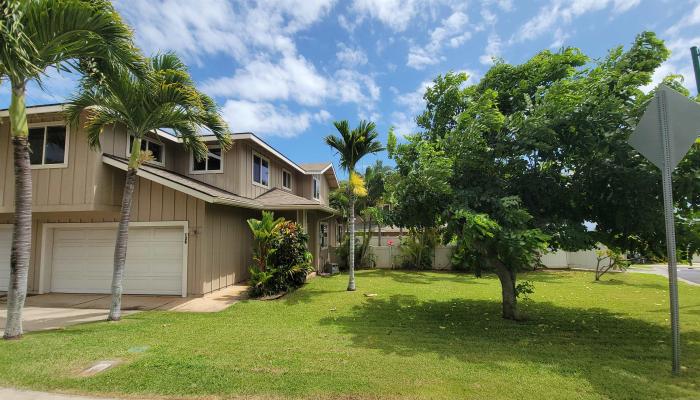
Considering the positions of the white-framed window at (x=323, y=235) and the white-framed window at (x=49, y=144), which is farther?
the white-framed window at (x=323, y=235)

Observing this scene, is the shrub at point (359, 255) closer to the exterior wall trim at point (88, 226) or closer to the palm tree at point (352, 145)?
the palm tree at point (352, 145)

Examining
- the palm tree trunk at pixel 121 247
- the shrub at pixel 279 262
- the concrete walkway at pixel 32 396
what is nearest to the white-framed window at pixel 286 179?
the shrub at pixel 279 262

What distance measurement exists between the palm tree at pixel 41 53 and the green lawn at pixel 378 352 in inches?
49.7

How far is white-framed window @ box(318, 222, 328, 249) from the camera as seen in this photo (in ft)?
58.7

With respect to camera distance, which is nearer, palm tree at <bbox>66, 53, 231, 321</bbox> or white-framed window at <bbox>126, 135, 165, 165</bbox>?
palm tree at <bbox>66, 53, 231, 321</bbox>

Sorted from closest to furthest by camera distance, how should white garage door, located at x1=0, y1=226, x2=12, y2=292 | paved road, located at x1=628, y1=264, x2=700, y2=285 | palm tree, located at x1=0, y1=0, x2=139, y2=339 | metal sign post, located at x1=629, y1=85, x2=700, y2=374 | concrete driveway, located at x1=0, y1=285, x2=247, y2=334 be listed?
metal sign post, located at x1=629, y1=85, x2=700, y2=374
palm tree, located at x1=0, y1=0, x2=139, y2=339
concrete driveway, located at x1=0, y1=285, x2=247, y2=334
white garage door, located at x1=0, y1=226, x2=12, y2=292
paved road, located at x1=628, y1=264, x2=700, y2=285

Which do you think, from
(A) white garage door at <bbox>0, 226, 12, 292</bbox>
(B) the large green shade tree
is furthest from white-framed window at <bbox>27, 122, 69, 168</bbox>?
(B) the large green shade tree

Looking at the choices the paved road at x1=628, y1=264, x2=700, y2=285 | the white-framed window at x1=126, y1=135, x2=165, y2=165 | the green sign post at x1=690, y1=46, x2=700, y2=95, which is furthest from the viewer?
the paved road at x1=628, y1=264, x2=700, y2=285

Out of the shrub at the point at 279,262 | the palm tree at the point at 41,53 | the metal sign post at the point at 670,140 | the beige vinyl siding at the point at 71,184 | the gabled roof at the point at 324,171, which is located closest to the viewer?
the metal sign post at the point at 670,140

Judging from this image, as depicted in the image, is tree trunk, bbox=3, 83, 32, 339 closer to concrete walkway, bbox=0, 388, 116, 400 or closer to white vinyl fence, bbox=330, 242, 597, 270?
concrete walkway, bbox=0, 388, 116, 400

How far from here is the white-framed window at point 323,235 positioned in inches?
705

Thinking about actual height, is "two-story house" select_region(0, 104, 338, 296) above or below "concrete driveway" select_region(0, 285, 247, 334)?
above

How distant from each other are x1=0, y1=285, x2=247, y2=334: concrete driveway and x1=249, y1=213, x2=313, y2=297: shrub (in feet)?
2.49

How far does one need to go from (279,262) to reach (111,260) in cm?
544
